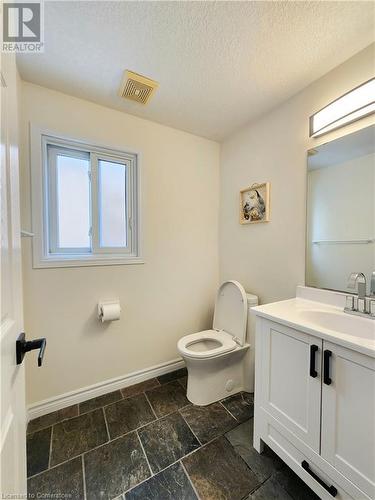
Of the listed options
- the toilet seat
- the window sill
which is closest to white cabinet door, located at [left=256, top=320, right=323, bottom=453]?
the toilet seat

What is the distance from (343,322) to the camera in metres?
1.16

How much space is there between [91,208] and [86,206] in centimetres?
5

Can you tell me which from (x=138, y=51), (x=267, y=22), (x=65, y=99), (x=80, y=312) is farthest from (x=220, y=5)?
(x=80, y=312)

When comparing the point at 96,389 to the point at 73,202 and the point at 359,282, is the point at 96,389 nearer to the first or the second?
the point at 73,202

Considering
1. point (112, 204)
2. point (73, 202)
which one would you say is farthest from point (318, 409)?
point (73, 202)

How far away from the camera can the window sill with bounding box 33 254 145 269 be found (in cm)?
145

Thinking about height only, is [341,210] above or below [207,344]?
above

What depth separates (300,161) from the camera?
4.82 feet

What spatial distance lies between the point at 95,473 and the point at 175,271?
136cm

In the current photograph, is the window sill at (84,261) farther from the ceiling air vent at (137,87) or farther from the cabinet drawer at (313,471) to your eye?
the cabinet drawer at (313,471)

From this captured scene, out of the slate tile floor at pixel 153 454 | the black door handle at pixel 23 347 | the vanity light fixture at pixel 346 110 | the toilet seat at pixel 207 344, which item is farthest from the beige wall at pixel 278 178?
the black door handle at pixel 23 347

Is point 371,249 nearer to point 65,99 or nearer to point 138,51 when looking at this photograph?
point 138,51

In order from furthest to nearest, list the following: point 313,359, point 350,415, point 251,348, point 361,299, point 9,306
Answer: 1. point 251,348
2. point 361,299
3. point 313,359
4. point 350,415
5. point 9,306

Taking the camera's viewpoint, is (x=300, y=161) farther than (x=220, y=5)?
Yes
